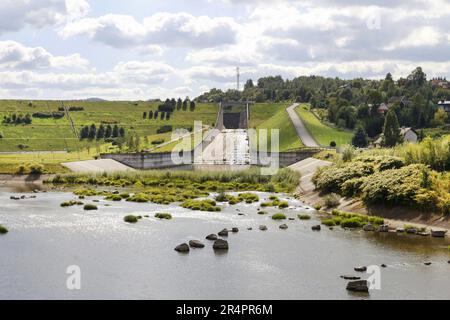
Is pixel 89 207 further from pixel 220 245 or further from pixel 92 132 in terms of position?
pixel 92 132

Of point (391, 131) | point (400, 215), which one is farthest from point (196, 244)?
point (391, 131)

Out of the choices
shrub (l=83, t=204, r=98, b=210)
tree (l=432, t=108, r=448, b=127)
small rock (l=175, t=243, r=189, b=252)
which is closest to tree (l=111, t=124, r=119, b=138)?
tree (l=432, t=108, r=448, b=127)

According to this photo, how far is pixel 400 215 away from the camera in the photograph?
76.4 m

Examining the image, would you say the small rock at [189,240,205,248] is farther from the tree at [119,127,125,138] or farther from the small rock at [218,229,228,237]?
the tree at [119,127,125,138]

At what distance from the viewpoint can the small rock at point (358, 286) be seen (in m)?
47.5

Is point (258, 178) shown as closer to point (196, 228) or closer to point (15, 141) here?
point (196, 228)

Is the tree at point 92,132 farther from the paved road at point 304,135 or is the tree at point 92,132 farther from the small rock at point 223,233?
the small rock at point 223,233

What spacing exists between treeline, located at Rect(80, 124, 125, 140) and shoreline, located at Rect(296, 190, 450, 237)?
11355 centimetres

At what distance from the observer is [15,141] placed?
593 feet

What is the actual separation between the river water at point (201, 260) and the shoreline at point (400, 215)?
5.01 m

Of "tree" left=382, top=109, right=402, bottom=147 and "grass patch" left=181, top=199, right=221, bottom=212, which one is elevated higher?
"tree" left=382, top=109, right=402, bottom=147

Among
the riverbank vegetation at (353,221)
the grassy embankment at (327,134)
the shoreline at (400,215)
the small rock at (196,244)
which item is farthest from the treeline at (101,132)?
the small rock at (196,244)

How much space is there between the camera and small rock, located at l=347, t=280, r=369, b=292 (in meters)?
47.5
